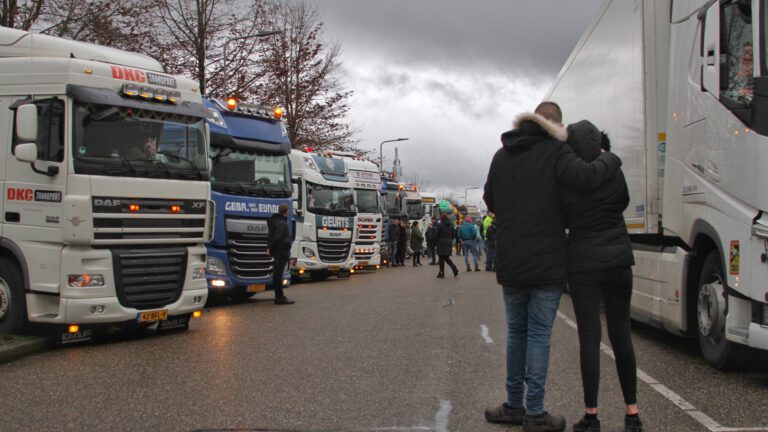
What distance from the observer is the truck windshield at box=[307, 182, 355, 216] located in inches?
795

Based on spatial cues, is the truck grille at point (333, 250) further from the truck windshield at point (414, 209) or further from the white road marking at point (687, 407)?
the truck windshield at point (414, 209)

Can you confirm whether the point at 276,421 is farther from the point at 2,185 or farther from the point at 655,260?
the point at 2,185

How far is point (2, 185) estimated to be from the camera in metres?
9.06

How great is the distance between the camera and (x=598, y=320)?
15.8 ft

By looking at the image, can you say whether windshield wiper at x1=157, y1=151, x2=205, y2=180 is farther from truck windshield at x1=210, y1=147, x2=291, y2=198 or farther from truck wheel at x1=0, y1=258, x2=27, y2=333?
truck windshield at x1=210, y1=147, x2=291, y2=198

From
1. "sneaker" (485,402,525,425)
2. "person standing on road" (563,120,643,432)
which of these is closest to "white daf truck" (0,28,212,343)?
"sneaker" (485,402,525,425)

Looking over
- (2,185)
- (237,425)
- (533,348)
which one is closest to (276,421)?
(237,425)

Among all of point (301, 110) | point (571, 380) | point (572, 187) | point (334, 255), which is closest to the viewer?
point (572, 187)

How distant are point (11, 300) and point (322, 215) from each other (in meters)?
11.5

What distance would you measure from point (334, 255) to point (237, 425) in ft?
50.5

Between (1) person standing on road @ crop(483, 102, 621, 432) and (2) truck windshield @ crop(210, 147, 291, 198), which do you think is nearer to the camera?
(1) person standing on road @ crop(483, 102, 621, 432)

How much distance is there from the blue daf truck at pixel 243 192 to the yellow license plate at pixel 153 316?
3.98 m

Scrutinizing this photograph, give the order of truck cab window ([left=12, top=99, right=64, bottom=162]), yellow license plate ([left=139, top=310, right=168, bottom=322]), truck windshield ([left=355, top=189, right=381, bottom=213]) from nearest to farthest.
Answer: truck cab window ([left=12, top=99, right=64, bottom=162])
yellow license plate ([left=139, top=310, right=168, bottom=322])
truck windshield ([left=355, top=189, right=381, bottom=213])

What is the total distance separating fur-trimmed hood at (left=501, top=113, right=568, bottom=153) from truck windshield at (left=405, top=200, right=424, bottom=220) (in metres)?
32.1
